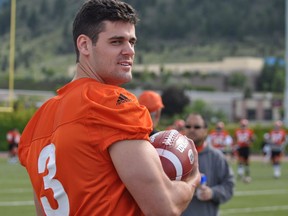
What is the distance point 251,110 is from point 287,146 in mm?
59383

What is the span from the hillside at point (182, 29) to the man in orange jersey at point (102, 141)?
146m

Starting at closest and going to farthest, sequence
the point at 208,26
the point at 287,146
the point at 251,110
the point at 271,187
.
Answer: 1. the point at 271,187
2. the point at 287,146
3. the point at 251,110
4. the point at 208,26

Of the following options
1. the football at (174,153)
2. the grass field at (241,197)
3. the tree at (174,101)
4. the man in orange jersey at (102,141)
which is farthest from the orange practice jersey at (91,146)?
the tree at (174,101)

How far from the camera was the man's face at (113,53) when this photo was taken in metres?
3.14

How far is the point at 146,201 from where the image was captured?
119 inches

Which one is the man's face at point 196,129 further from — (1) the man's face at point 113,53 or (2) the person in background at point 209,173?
(1) the man's face at point 113,53

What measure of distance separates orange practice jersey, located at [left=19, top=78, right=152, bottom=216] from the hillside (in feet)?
481

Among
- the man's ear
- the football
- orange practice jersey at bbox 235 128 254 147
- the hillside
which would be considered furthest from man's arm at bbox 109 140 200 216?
the hillside

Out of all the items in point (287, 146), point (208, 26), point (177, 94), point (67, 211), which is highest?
point (67, 211)

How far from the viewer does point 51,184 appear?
317cm

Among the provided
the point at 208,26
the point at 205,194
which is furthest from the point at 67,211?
the point at 208,26

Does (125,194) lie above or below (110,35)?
below

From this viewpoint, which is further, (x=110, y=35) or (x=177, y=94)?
(x=177, y=94)

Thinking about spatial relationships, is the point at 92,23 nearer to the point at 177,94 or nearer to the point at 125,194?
the point at 125,194
